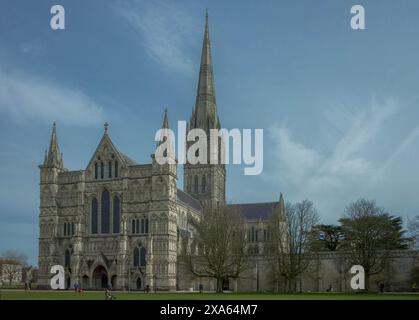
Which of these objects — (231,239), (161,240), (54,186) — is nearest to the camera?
(231,239)

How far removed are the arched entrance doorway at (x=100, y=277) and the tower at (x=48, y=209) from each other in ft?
22.8

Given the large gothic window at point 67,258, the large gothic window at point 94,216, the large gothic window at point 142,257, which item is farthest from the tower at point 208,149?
the large gothic window at point 67,258

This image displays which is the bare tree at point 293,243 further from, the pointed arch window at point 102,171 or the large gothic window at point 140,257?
the pointed arch window at point 102,171

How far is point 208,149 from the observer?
387 feet

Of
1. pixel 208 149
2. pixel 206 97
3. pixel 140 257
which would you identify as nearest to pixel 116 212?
pixel 140 257

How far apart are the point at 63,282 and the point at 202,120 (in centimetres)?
4721

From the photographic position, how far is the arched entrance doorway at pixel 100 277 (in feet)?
271

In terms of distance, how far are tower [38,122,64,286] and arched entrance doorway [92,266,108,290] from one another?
274 inches

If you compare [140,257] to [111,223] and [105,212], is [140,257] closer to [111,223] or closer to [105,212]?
[111,223]
